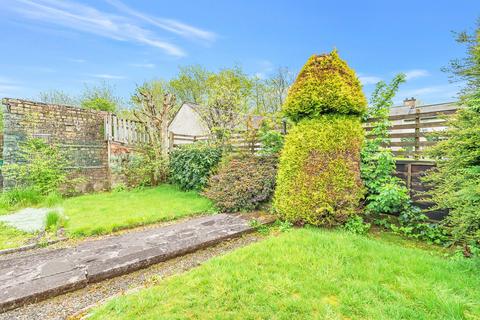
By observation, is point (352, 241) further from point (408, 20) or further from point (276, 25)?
point (276, 25)

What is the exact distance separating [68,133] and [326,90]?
8.65m

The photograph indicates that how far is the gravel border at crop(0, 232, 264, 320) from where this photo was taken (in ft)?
7.01

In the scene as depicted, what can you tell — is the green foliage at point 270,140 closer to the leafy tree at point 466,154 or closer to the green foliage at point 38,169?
the leafy tree at point 466,154

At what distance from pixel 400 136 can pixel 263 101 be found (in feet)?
58.3

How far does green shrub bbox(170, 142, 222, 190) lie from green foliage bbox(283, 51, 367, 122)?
3.55m

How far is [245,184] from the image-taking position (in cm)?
547

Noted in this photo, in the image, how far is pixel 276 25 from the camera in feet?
32.4

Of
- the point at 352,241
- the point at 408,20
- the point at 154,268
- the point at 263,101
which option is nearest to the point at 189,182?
the point at 154,268

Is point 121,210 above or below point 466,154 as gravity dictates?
below

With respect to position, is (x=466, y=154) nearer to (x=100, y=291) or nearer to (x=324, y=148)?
(x=324, y=148)

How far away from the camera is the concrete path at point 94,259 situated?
7.98 feet

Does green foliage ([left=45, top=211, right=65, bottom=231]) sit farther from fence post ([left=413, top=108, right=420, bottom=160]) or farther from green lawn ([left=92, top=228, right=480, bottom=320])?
fence post ([left=413, top=108, right=420, bottom=160])

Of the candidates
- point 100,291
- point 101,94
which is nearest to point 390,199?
point 100,291

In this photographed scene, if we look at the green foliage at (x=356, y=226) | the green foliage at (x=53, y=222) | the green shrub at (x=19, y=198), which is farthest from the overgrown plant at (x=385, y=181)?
Result: the green shrub at (x=19, y=198)
